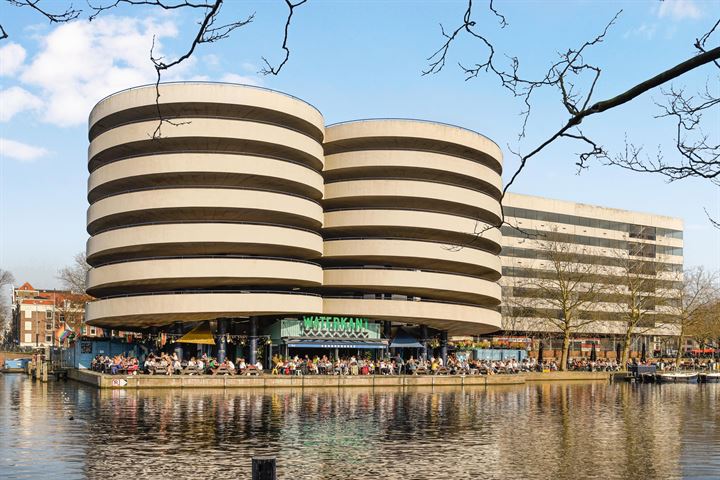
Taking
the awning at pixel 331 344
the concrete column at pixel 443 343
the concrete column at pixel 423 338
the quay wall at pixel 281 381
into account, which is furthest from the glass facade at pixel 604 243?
the quay wall at pixel 281 381

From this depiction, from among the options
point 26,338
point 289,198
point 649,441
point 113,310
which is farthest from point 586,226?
point 26,338

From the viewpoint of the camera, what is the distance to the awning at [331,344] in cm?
7009

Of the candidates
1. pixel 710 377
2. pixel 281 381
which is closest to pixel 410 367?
pixel 281 381

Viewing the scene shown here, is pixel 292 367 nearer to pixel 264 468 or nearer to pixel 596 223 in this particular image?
pixel 264 468

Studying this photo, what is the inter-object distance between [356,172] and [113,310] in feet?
80.4

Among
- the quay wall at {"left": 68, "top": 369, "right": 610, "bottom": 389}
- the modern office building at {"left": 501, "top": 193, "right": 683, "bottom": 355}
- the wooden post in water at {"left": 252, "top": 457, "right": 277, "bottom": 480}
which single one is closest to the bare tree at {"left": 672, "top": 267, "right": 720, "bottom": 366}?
the modern office building at {"left": 501, "top": 193, "right": 683, "bottom": 355}

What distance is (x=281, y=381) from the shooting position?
2189 inches

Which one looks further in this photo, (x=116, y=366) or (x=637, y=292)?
(x=637, y=292)

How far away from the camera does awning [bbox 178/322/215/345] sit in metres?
69.2

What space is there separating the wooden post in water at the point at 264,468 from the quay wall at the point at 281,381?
43688 millimetres

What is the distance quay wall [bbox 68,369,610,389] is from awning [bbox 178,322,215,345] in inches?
344

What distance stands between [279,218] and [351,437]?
Answer: 45.3 meters

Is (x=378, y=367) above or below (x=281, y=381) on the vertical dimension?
above

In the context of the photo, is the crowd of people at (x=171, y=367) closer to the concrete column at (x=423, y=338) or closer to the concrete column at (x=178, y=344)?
the concrete column at (x=178, y=344)
